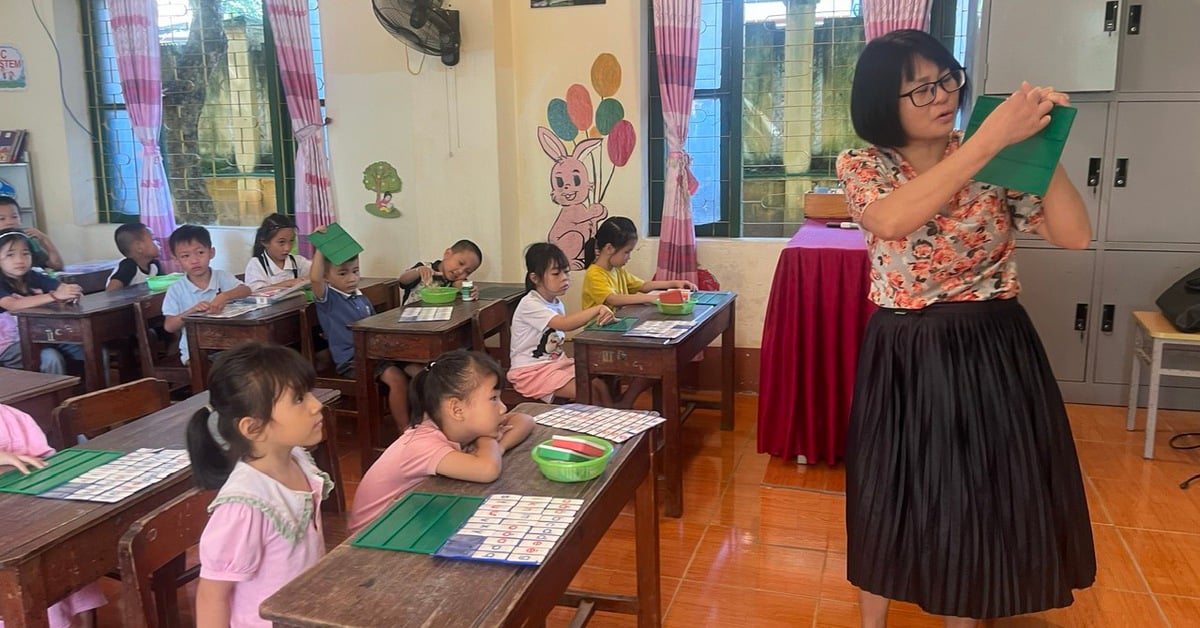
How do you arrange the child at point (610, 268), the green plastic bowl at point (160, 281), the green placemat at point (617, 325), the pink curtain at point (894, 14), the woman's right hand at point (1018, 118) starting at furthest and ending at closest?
the green plastic bowl at point (160, 281)
the pink curtain at point (894, 14)
the child at point (610, 268)
the green placemat at point (617, 325)
the woman's right hand at point (1018, 118)

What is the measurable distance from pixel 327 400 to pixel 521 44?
314 centimetres

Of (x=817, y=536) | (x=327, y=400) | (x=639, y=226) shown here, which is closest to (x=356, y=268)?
(x=639, y=226)

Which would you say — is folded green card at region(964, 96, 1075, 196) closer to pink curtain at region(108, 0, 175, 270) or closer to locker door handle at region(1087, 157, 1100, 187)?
locker door handle at region(1087, 157, 1100, 187)

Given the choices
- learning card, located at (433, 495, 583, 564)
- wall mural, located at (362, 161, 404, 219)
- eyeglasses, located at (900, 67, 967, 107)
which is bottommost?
learning card, located at (433, 495, 583, 564)

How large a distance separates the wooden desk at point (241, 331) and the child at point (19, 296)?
758 millimetres

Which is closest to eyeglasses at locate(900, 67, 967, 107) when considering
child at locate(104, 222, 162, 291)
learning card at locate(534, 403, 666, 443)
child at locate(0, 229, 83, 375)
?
learning card at locate(534, 403, 666, 443)

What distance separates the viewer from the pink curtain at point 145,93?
18.1ft

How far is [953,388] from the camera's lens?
5.98 ft

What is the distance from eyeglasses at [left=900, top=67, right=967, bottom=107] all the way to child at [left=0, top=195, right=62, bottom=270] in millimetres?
5078

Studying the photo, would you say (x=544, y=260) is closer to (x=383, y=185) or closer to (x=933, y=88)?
(x=383, y=185)

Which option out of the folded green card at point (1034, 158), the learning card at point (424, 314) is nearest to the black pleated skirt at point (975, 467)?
the folded green card at point (1034, 158)

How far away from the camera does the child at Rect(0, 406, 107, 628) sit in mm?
1958

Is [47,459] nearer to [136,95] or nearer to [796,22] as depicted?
[796,22]

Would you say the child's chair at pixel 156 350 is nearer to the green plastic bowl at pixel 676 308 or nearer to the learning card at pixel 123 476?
the learning card at pixel 123 476
